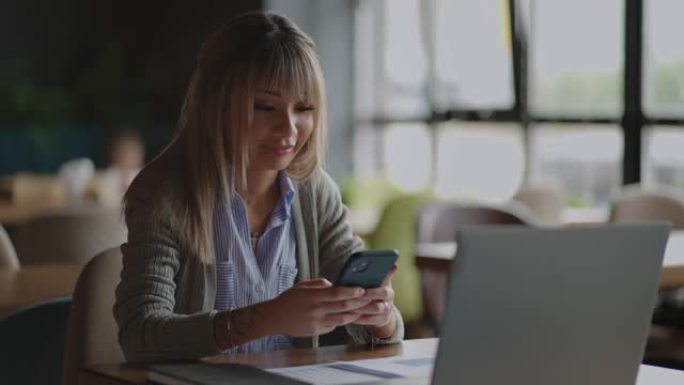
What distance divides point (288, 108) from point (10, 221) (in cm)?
534

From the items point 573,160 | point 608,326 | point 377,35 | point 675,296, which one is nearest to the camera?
point 608,326

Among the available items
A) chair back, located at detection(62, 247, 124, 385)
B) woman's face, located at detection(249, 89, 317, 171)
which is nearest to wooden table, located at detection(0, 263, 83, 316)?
chair back, located at detection(62, 247, 124, 385)

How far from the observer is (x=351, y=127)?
10.4 m

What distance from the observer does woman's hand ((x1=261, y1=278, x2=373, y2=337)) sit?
2.02m

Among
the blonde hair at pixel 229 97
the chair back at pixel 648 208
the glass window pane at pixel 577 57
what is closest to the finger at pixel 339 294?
the blonde hair at pixel 229 97

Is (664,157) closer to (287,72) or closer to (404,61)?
(404,61)

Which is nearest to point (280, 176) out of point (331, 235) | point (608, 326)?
point (331, 235)

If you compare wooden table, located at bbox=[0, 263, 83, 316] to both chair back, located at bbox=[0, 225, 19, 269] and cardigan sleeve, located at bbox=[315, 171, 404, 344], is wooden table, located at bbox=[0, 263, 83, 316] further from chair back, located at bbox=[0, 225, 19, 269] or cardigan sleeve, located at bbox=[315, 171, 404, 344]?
cardigan sleeve, located at bbox=[315, 171, 404, 344]

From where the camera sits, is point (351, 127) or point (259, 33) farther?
point (351, 127)

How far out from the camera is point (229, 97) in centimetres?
233

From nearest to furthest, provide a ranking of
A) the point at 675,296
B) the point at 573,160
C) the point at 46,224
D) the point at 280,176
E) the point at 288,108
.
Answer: the point at 288,108 < the point at 280,176 < the point at 46,224 < the point at 675,296 < the point at 573,160

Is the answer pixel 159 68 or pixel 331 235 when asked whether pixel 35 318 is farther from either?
pixel 159 68

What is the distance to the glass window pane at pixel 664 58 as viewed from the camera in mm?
7223

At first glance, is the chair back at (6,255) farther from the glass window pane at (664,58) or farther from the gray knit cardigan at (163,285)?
the glass window pane at (664,58)
